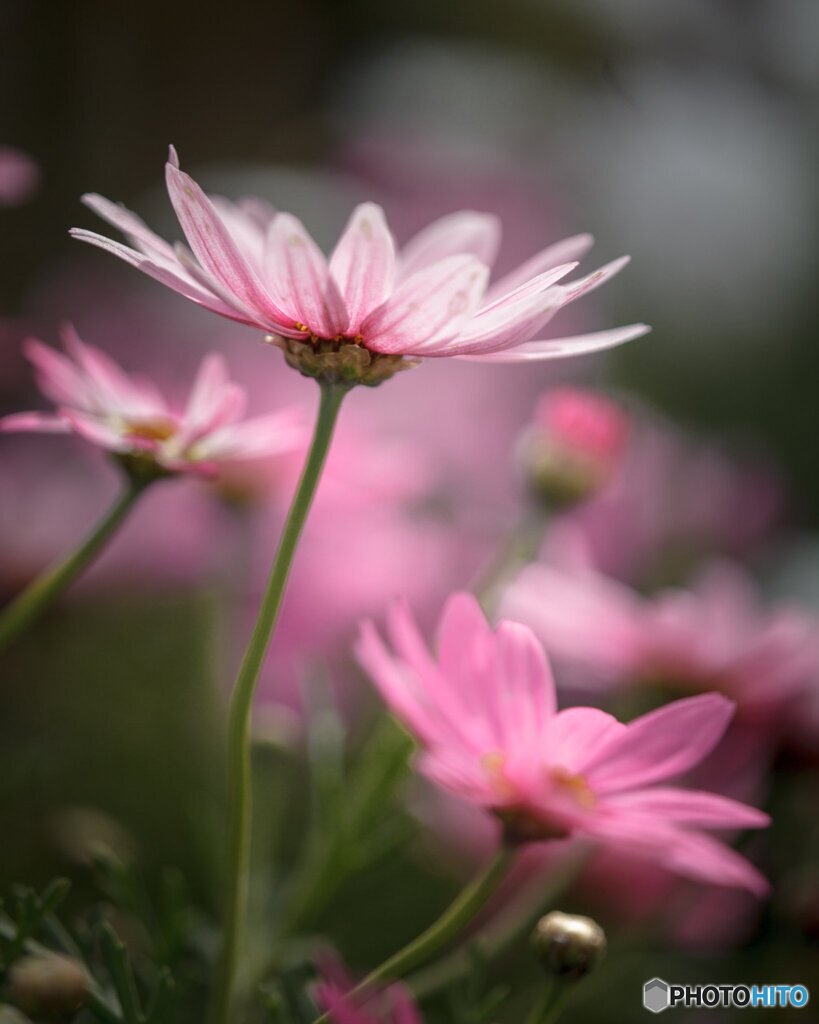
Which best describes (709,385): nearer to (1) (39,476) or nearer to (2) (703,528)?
(2) (703,528)

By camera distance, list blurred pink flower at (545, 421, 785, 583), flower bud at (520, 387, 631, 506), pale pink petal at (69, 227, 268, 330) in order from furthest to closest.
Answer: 1. blurred pink flower at (545, 421, 785, 583)
2. flower bud at (520, 387, 631, 506)
3. pale pink petal at (69, 227, 268, 330)

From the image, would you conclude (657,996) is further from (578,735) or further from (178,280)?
(178,280)

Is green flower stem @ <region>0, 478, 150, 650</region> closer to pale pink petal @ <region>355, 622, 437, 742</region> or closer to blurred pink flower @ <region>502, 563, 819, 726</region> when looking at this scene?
pale pink petal @ <region>355, 622, 437, 742</region>

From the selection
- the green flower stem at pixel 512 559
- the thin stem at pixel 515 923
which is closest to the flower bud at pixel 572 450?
the green flower stem at pixel 512 559

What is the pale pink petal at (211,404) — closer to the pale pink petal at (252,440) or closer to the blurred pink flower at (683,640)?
the pale pink petal at (252,440)

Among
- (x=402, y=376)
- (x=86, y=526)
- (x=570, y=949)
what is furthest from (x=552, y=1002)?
(x=402, y=376)

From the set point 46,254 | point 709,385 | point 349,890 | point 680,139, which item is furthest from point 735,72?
point 349,890

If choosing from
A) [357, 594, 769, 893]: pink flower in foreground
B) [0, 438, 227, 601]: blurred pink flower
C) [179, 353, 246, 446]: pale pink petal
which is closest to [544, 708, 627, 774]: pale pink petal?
[357, 594, 769, 893]: pink flower in foreground
